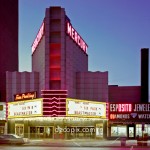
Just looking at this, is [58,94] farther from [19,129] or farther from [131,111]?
[131,111]

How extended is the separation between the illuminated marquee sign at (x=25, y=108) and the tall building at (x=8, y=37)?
90.4 feet

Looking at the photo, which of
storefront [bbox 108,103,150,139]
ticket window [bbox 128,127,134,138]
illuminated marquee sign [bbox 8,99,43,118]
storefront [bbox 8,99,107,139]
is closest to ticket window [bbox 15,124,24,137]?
storefront [bbox 8,99,107,139]

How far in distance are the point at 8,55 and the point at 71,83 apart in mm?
44513

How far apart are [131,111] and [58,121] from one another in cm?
1096

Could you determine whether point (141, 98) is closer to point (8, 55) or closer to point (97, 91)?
point (97, 91)

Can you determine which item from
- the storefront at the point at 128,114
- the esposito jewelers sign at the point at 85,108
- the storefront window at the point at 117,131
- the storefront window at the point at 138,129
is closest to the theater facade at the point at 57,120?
the esposito jewelers sign at the point at 85,108

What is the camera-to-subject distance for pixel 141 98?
238 feet

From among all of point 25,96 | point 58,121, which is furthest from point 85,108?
point 25,96

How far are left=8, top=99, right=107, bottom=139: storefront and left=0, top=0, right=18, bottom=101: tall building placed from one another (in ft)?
90.8

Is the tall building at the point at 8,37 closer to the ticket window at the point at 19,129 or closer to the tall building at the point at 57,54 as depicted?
the ticket window at the point at 19,129

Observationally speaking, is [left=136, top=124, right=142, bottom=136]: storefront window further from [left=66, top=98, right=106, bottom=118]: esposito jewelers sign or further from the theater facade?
[left=66, top=98, right=106, bottom=118]: esposito jewelers sign

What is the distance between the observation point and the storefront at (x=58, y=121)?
203ft

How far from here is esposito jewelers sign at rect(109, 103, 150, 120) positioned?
6719cm

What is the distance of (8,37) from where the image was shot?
355 feet
